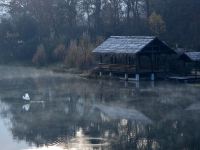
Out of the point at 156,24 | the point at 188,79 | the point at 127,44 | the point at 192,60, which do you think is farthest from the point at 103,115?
the point at 156,24

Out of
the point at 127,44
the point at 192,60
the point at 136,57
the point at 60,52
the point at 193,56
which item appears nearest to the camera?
the point at 192,60

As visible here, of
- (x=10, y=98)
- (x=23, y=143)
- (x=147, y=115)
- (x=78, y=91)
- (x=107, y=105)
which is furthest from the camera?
(x=78, y=91)

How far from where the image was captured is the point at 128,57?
3331 cm

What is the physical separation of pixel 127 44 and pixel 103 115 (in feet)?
42.9

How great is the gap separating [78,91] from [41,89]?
2.49m

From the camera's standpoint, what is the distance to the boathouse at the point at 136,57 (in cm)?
3206

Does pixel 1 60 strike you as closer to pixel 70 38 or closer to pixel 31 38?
pixel 31 38

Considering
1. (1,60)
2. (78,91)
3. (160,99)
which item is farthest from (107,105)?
(1,60)

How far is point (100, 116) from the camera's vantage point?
67.1 ft

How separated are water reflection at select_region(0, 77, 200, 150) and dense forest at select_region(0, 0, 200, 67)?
13239 mm

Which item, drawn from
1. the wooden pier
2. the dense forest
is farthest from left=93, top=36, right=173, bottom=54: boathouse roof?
the dense forest

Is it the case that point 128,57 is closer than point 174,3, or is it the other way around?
point 128,57

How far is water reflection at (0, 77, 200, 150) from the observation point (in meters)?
16.2

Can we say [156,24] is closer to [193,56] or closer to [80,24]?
[80,24]
